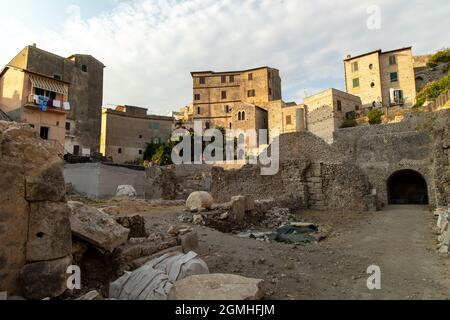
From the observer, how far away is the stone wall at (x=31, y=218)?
2918mm

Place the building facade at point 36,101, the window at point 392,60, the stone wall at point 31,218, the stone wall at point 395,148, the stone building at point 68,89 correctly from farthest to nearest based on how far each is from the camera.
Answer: the window at point 392,60 < the stone building at point 68,89 < the building facade at point 36,101 < the stone wall at point 395,148 < the stone wall at point 31,218

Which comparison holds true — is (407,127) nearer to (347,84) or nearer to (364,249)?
(364,249)

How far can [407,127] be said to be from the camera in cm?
2042

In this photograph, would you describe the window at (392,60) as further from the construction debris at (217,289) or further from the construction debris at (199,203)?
the construction debris at (217,289)

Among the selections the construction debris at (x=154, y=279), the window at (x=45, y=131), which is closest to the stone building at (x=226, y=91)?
the window at (x=45, y=131)

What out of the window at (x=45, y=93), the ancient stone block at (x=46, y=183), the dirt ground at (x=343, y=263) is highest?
the window at (x=45, y=93)

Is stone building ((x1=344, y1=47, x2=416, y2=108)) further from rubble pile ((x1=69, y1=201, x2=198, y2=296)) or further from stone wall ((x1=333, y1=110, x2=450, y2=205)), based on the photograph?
rubble pile ((x1=69, y1=201, x2=198, y2=296))

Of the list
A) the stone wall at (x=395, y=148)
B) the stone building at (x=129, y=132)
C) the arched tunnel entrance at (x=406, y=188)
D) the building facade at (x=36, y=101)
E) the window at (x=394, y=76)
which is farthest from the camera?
the stone building at (x=129, y=132)

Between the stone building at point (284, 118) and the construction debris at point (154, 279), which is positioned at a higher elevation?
the stone building at point (284, 118)

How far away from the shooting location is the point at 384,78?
36.7 m

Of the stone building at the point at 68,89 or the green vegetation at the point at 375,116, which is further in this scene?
the green vegetation at the point at 375,116

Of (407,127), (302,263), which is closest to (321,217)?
(302,263)

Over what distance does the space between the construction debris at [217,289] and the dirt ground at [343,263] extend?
56 cm

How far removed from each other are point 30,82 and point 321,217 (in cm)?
2723
